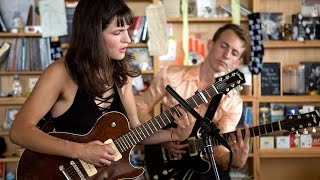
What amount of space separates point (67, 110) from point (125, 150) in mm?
292

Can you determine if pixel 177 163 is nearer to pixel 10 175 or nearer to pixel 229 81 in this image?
pixel 229 81

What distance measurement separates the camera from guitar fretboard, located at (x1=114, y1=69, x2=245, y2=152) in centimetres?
187

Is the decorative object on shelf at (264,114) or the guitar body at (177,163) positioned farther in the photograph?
the decorative object on shelf at (264,114)

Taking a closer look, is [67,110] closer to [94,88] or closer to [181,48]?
[94,88]

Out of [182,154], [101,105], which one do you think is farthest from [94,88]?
[182,154]

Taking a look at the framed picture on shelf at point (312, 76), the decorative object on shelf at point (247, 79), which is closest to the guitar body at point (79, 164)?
the decorative object on shelf at point (247, 79)

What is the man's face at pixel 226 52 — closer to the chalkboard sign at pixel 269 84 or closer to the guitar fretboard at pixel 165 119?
the guitar fretboard at pixel 165 119

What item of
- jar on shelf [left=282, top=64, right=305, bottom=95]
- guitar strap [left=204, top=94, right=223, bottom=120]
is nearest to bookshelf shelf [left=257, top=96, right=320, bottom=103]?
jar on shelf [left=282, top=64, right=305, bottom=95]

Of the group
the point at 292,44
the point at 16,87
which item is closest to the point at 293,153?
the point at 292,44

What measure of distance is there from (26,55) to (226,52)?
1.84 meters

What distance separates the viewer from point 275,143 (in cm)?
371

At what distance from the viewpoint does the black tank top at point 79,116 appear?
1798 mm

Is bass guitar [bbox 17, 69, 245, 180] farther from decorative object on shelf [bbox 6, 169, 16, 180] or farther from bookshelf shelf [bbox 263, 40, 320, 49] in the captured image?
decorative object on shelf [bbox 6, 169, 16, 180]

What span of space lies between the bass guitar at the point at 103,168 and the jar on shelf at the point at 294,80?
6.46ft
